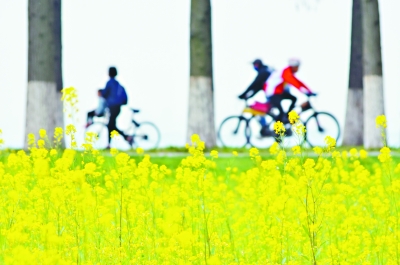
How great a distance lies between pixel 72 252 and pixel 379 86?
40.7 ft

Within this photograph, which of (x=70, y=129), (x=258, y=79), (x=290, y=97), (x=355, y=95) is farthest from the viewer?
(x=355, y=95)

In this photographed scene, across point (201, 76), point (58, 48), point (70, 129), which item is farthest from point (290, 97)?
point (70, 129)

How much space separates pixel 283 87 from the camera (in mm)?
15367

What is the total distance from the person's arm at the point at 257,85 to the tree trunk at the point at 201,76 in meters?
0.87

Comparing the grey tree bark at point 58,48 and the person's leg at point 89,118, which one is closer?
the grey tree bark at point 58,48

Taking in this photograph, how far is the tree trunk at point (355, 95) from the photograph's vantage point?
17.5 m

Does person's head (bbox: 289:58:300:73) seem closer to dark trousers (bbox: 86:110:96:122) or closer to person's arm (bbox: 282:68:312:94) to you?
person's arm (bbox: 282:68:312:94)

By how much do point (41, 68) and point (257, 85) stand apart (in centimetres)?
480

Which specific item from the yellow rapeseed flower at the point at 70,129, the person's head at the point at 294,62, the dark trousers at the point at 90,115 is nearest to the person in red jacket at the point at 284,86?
the person's head at the point at 294,62

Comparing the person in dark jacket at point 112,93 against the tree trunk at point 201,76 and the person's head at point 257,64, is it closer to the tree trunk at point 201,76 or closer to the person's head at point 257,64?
the tree trunk at point 201,76

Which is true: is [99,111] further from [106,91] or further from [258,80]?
[258,80]

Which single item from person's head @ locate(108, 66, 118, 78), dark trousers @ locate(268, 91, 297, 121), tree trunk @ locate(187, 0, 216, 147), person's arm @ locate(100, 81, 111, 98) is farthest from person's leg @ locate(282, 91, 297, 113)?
person's arm @ locate(100, 81, 111, 98)

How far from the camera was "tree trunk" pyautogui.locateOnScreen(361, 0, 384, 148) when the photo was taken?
52.3 feet

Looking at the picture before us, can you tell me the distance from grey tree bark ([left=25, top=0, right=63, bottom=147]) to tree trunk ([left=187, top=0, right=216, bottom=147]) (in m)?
3.08
